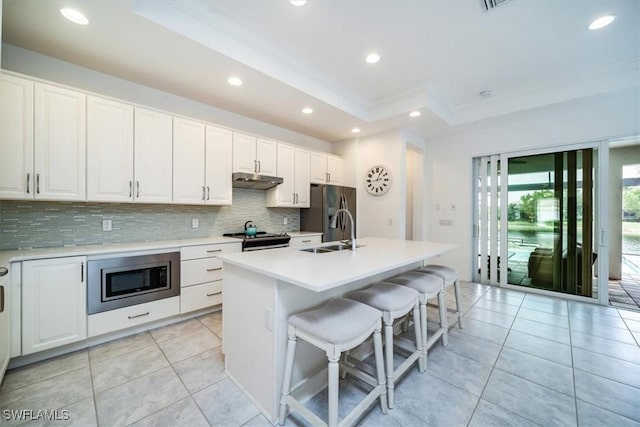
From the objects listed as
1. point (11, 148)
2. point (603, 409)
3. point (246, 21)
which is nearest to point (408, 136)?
point (246, 21)

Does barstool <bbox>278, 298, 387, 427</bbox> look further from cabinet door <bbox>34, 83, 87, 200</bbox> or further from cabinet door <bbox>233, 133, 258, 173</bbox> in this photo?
cabinet door <bbox>233, 133, 258, 173</bbox>

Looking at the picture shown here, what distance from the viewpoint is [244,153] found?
11.7ft

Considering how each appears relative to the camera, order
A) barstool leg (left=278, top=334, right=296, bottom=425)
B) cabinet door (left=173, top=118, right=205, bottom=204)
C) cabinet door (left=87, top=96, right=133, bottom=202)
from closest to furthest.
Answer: barstool leg (left=278, top=334, right=296, bottom=425) < cabinet door (left=87, top=96, right=133, bottom=202) < cabinet door (left=173, top=118, right=205, bottom=204)

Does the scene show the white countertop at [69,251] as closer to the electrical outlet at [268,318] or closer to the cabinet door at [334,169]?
the electrical outlet at [268,318]

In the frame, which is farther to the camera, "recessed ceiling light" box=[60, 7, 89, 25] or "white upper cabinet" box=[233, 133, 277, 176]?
"white upper cabinet" box=[233, 133, 277, 176]

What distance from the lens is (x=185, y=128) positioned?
9.89ft

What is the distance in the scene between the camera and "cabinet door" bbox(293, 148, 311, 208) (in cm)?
421

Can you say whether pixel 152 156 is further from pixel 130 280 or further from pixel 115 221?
pixel 130 280

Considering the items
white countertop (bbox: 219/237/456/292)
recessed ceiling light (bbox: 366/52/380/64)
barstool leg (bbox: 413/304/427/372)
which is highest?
recessed ceiling light (bbox: 366/52/380/64)

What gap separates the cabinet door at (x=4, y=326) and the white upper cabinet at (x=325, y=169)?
139 inches

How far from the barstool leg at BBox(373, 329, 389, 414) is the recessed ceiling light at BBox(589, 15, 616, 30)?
3299 millimetres

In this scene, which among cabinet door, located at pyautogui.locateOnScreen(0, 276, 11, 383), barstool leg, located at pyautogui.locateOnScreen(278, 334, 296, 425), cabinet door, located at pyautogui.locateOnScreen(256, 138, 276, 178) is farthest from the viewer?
cabinet door, located at pyautogui.locateOnScreen(256, 138, 276, 178)

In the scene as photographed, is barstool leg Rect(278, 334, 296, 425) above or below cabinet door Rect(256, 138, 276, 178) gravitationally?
below

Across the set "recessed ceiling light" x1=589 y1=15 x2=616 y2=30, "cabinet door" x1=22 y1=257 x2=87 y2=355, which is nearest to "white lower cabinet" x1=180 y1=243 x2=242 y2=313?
"cabinet door" x1=22 y1=257 x2=87 y2=355
